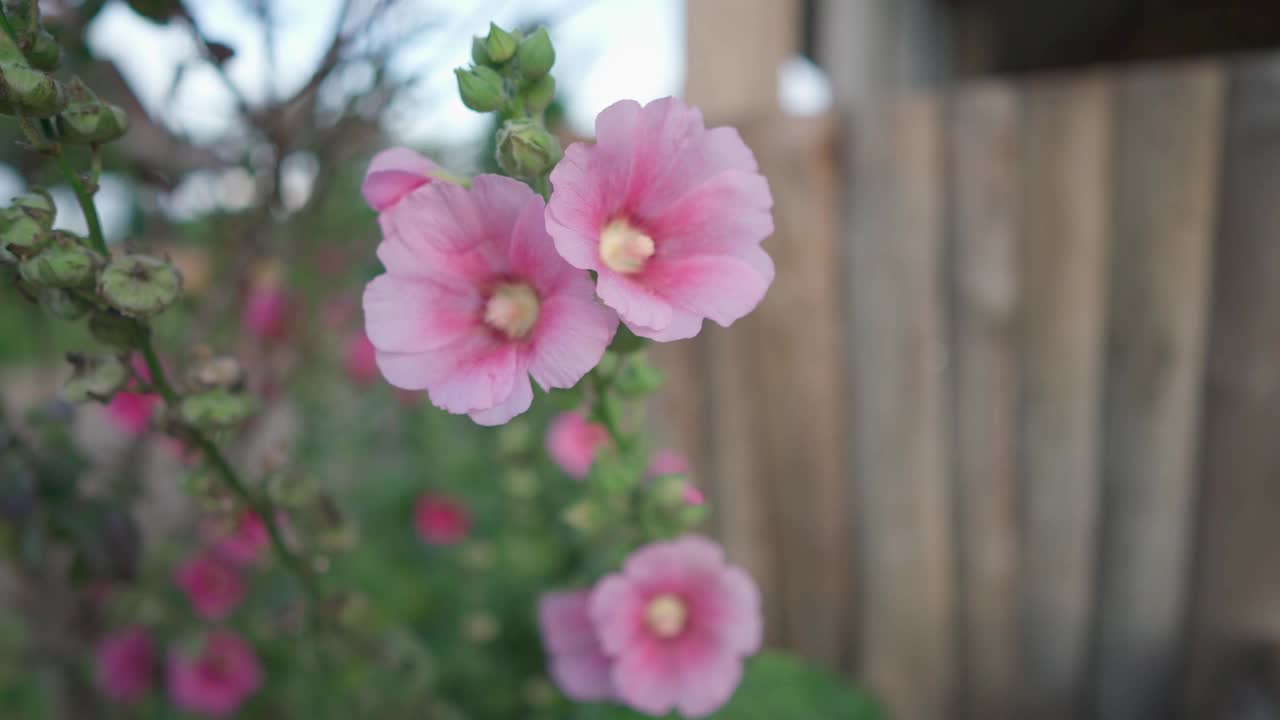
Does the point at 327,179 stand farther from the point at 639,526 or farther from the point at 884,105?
the point at 884,105

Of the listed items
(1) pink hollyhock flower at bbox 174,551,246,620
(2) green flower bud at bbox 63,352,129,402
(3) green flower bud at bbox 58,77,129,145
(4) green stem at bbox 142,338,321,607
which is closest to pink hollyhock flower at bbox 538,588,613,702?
(4) green stem at bbox 142,338,321,607

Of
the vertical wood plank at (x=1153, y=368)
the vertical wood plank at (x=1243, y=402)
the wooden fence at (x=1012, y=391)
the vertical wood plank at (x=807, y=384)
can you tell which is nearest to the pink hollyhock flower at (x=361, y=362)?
the wooden fence at (x=1012, y=391)

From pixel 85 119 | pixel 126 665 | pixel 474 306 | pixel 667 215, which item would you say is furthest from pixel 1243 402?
pixel 126 665

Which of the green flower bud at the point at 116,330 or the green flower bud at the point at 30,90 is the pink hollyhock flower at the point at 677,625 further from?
the green flower bud at the point at 30,90

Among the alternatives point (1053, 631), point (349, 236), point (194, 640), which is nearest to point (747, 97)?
point (349, 236)

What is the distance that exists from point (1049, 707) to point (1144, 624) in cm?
29

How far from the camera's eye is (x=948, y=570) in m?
1.88

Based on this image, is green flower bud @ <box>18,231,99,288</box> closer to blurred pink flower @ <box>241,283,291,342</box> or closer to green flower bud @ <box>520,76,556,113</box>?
green flower bud @ <box>520,76,556,113</box>

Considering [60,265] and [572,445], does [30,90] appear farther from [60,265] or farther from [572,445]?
[572,445]

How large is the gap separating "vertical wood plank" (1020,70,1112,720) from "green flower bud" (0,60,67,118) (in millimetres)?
1630

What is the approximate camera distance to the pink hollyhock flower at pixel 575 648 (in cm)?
85

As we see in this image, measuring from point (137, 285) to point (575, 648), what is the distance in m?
0.56

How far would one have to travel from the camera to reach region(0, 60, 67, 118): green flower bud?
0.48m

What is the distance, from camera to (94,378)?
605 millimetres
